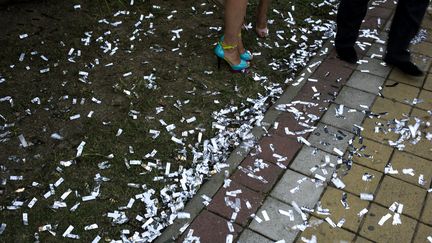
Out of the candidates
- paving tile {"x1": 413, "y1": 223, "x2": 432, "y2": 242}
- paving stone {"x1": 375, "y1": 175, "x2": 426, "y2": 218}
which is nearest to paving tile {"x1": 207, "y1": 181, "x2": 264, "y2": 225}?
paving stone {"x1": 375, "y1": 175, "x2": 426, "y2": 218}

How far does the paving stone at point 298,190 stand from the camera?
3092 mm

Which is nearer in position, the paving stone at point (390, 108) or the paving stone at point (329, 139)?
the paving stone at point (329, 139)

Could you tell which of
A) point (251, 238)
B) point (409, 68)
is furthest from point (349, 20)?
point (251, 238)

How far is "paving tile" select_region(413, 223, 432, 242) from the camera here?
2850 millimetres

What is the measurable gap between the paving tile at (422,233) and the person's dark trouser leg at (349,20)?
2.04 m

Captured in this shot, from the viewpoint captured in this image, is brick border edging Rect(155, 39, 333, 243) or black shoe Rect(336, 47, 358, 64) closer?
brick border edging Rect(155, 39, 333, 243)

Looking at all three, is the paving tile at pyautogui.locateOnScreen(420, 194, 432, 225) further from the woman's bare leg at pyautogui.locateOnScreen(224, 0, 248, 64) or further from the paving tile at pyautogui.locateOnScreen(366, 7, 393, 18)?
the paving tile at pyautogui.locateOnScreen(366, 7, 393, 18)

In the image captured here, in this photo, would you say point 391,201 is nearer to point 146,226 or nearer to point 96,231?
point 146,226

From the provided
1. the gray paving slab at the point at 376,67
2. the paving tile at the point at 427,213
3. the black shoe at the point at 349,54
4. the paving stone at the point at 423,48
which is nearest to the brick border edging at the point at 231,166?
the black shoe at the point at 349,54

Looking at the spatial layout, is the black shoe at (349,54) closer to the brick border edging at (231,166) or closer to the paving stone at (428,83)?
the brick border edging at (231,166)

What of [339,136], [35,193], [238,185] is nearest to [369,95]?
[339,136]

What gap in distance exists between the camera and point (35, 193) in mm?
3129

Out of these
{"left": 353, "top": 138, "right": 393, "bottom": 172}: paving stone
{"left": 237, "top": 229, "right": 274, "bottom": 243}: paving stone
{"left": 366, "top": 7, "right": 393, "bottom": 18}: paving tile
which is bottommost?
{"left": 237, "top": 229, "right": 274, "bottom": 243}: paving stone

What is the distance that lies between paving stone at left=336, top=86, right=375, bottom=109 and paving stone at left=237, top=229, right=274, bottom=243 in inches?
63.2
